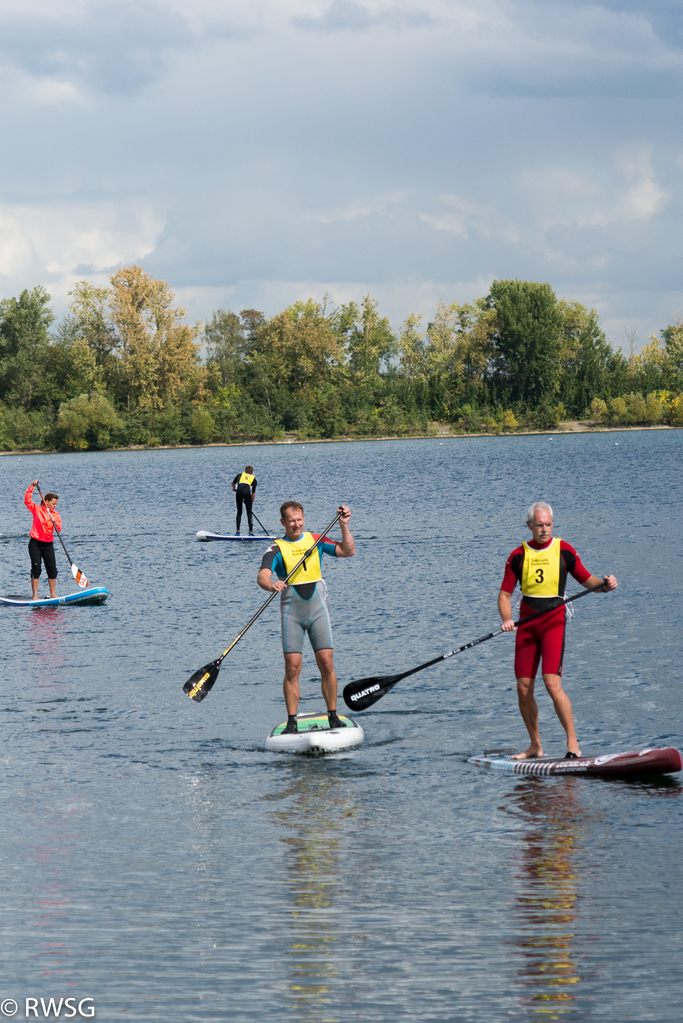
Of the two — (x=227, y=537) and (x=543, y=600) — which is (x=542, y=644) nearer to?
(x=543, y=600)

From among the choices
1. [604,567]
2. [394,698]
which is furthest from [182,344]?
[394,698]

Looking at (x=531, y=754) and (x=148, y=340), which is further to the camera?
(x=148, y=340)

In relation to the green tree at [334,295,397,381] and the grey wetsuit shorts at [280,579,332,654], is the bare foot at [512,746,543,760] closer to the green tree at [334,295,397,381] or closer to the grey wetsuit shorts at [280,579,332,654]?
the grey wetsuit shorts at [280,579,332,654]

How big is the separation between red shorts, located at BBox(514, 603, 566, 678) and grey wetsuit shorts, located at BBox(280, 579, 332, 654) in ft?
6.10

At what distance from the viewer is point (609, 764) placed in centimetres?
944

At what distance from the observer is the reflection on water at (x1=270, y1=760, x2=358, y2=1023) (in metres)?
5.80

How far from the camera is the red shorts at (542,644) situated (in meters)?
9.51

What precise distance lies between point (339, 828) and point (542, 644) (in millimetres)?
2375

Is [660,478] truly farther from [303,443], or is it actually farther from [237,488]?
[303,443]

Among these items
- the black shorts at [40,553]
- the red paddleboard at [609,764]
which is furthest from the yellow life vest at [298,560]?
the black shorts at [40,553]

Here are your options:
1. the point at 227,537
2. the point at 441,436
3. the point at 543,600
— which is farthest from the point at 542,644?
the point at 441,436

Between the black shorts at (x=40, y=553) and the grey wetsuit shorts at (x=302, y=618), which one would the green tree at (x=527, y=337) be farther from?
the grey wetsuit shorts at (x=302, y=618)

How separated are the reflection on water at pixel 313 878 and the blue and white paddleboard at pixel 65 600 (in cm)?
1037

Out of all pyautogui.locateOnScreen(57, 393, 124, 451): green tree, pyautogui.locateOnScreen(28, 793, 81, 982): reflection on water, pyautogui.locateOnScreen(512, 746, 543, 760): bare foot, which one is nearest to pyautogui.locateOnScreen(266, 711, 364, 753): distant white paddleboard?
pyautogui.locateOnScreen(512, 746, 543, 760): bare foot
